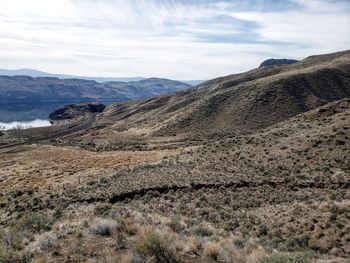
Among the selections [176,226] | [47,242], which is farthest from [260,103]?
[47,242]

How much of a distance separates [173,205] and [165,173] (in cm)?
790

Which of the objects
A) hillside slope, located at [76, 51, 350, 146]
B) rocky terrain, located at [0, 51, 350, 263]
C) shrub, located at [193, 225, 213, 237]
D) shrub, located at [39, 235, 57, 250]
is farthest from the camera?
hillside slope, located at [76, 51, 350, 146]

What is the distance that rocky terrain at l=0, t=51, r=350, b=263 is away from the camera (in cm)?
1179

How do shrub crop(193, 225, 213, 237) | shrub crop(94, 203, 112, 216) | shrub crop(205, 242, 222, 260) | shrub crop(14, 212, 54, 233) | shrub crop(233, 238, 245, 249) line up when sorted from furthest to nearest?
shrub crop(94, 203, 112, 216), shrub crop(14, 212, 54, 233), shrub crop(193, 225, 213, 237), shrub crop(233, 238, 245, 249), shrub crop(205, 242, 222, 260)

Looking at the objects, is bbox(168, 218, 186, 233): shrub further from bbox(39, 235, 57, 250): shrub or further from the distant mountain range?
the distant mountain range

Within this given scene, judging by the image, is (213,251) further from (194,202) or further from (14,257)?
(194,202)

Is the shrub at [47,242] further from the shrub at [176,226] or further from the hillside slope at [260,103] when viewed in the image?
the hillside slope at [260,103]

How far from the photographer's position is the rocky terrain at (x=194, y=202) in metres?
11.8

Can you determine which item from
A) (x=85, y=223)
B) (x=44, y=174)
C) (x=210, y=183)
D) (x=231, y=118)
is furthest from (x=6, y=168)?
(x=231, y=118)

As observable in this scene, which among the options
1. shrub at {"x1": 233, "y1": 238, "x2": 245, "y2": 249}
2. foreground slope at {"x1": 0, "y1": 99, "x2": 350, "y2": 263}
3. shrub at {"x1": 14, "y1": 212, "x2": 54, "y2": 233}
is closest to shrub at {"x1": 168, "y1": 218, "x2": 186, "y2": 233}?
foreground slope at {"x1": 0, "y1": 99, "x2": 350, "y2": 263}

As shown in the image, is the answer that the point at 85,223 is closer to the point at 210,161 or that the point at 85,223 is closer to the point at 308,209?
the point at 308,209

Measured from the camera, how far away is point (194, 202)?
861 inches

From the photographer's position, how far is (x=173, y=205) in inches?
858

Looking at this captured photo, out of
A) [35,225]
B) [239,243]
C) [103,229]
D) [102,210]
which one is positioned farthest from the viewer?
[102,210]
